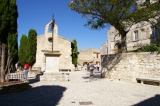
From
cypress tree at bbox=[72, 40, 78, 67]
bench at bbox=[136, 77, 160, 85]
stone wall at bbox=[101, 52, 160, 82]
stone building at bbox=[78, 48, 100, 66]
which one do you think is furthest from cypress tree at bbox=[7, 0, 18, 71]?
stone building at bbox=[78, 48, 100, 66]

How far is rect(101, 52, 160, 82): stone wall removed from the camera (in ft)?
41.6

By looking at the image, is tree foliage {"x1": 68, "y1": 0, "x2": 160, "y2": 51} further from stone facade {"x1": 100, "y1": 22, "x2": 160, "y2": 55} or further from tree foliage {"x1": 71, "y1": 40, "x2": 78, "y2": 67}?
tree foliage {"x1": 71, "y1": 40, "x2": 78, "y2": 67}

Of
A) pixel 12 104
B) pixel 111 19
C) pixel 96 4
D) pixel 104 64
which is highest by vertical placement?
pixel 96 4

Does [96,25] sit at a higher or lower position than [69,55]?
higher

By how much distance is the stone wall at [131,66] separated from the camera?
12.7 m

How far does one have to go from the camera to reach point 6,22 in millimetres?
11156

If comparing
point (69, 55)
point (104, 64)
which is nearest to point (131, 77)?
→ point (104, 64)

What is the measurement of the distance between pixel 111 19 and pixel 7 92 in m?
9.82

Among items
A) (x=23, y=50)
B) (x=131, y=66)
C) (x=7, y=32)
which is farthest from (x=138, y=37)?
(x=7, y=32)

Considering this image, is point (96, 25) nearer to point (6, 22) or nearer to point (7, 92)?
point (6, 22)

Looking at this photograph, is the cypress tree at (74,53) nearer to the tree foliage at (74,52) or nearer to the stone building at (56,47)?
the tree foliage at (74,52)

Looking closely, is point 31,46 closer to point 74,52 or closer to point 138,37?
point 74,52

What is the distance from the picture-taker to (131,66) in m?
14.3

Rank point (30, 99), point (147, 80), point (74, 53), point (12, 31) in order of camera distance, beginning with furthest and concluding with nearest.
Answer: point (74, 53) → point (147, 80) → point (12, 31) → point (30, 99)
